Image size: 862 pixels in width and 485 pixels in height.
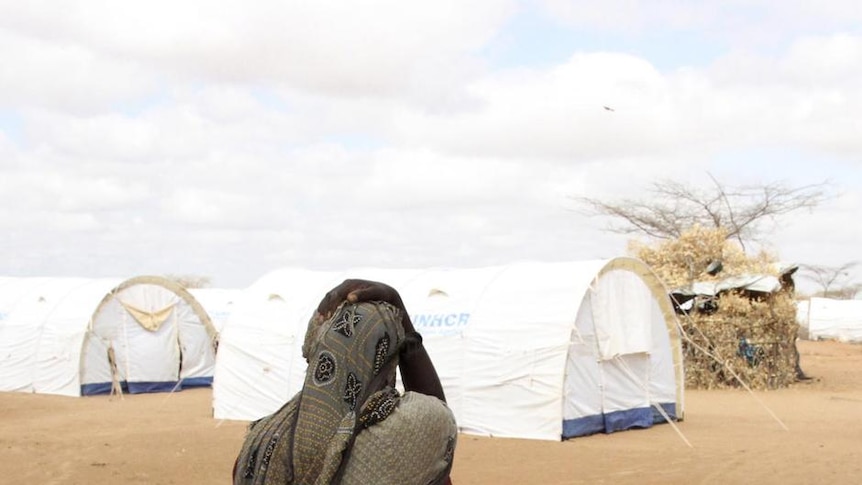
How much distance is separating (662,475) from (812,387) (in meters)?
13.5

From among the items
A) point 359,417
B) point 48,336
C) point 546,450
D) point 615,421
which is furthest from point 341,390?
point 48,336

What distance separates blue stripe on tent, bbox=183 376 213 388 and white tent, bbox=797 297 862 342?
2832 centimetres

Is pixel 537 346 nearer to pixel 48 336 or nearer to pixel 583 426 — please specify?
pixel 583 426

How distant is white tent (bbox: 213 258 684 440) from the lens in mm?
14062

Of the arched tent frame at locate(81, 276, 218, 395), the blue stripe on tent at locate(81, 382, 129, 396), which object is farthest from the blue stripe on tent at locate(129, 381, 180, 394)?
the blue stripe on tent at locate(81, 382, 129, 396)

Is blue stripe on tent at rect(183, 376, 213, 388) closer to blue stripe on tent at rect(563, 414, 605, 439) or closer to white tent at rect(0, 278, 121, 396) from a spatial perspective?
white tent at rect(0, 278, 121, 396)

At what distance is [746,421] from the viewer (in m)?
16.1

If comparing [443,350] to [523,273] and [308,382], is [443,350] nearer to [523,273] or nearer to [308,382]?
[523,273]

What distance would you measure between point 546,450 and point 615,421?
2181 mm

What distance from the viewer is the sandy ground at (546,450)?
1109cm

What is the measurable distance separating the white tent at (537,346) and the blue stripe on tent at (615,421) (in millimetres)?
15

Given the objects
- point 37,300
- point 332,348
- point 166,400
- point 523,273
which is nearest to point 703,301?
point 523,273

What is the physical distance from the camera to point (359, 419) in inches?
131

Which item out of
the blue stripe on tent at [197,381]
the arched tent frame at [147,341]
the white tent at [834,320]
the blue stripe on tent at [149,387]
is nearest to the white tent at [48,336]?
the arched tent frame at [147,341]
